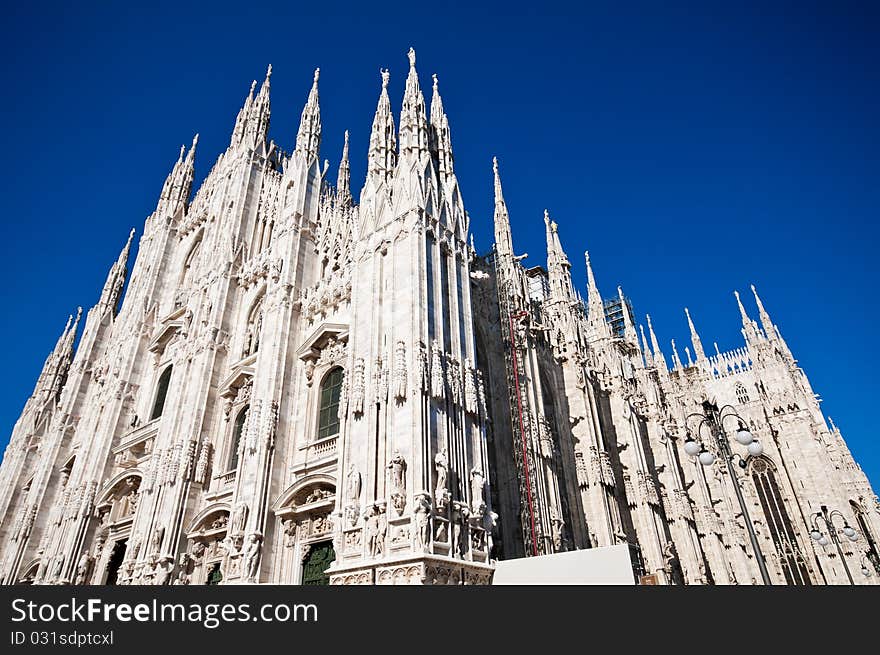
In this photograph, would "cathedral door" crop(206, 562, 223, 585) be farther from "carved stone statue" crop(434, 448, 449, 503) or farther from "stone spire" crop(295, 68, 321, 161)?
"stone spire" crop(295, 68, 321, 161)

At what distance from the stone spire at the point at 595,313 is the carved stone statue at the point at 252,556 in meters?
21.3

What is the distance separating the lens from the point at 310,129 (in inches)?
1236

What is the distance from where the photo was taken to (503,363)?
22.8 meters

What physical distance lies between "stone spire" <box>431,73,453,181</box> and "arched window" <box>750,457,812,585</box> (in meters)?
33.7

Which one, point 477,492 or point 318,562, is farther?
point 318,562

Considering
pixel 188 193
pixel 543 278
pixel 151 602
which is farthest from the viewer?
pixel 543 278

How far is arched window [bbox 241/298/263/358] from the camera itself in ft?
81.7

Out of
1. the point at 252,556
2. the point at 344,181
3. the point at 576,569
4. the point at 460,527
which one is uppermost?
the point at 344,181

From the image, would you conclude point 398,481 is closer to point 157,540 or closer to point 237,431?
point 157,540

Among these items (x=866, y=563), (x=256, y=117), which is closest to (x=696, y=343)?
(x=866, y=563)

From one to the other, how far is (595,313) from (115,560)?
27.4 m

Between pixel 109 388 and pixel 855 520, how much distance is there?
44.4 m

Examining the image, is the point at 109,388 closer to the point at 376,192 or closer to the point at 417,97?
the point at 376,192

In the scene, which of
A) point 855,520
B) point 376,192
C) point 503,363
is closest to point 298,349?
point 376,192
